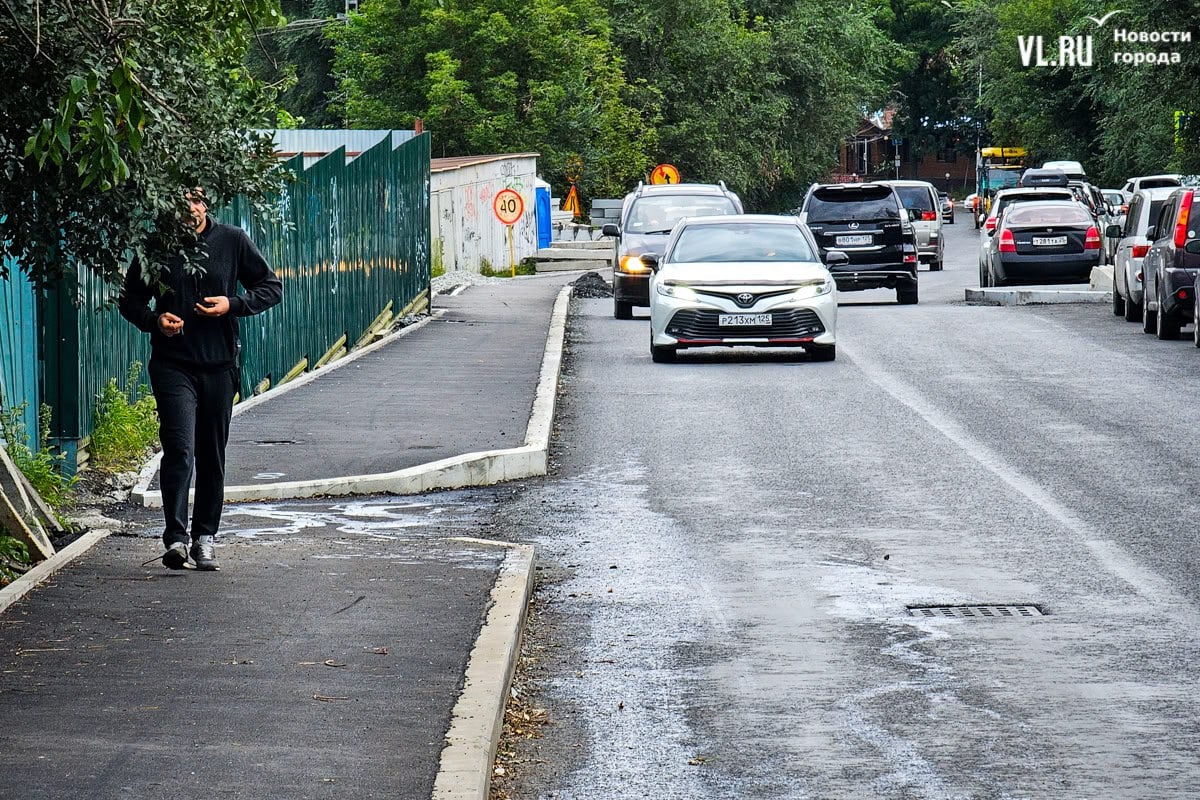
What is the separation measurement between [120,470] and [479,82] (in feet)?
161

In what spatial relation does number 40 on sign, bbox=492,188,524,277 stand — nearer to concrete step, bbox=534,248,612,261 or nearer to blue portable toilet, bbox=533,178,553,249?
concrete step, bbox=534,248,612,261

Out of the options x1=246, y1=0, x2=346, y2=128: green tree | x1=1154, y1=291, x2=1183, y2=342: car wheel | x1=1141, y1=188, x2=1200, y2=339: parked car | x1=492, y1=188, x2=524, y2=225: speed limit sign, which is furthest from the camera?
x1=246, y1=0, x2=346, y2=128: green tree

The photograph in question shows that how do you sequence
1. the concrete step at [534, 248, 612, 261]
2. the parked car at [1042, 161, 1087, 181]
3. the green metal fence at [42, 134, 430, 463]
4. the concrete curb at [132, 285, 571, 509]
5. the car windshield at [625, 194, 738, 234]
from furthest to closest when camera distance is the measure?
the parked car at [1042, 161, 1087, 181] < the concrete step at [534, 248, 612, 261] < the car windshield at [625, 194, 738, 234] < the green metal fence at [42, 134, 430, 463] < the concrete curb at [132, 285, 571, 509]

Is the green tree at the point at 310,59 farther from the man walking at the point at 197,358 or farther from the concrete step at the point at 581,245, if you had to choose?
the man walking at the point at 197,358

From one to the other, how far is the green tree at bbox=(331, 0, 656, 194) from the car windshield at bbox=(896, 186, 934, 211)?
1425cm

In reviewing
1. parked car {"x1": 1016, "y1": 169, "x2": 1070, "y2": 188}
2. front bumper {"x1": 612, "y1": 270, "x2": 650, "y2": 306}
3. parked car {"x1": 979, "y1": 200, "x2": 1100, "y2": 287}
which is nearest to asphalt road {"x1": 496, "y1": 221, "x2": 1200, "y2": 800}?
front bumper {"x1": 612, "y1": 270, "x2": 650, "y2": 306}

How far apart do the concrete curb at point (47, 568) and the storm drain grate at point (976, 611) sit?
358cm

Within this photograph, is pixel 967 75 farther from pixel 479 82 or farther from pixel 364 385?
pixel 364 385

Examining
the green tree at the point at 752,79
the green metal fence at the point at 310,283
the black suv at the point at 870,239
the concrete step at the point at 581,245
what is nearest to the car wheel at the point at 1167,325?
the black suv at the point at 870,239

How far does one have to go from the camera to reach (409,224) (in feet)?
93.6

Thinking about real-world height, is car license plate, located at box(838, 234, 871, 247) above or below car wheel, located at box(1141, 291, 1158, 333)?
above

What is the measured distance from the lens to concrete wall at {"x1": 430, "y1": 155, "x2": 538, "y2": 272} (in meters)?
41.2

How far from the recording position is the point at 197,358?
888cm

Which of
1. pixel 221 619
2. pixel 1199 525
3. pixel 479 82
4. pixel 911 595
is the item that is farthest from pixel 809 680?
pixel 479 82
